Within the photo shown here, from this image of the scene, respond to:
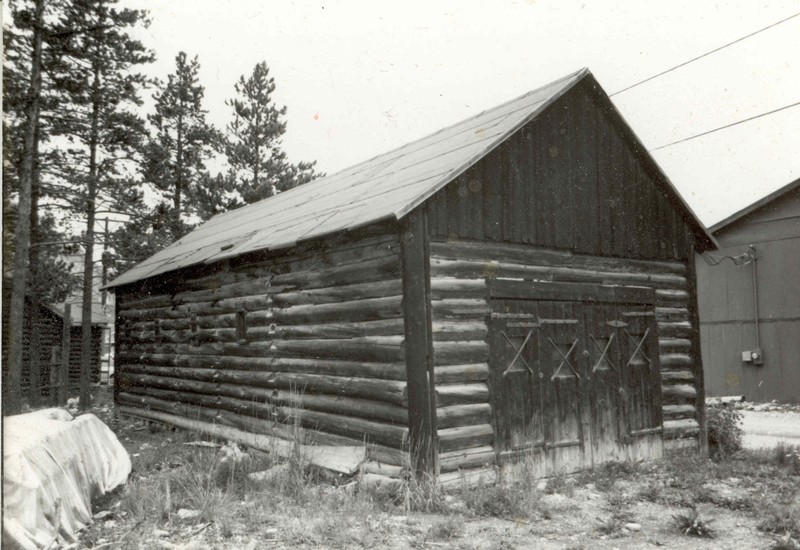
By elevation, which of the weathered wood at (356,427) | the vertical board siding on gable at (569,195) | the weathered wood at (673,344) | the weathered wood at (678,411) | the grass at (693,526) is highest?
the vertical board siding on gable at (569,195)

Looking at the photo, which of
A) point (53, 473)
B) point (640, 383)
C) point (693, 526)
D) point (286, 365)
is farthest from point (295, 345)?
point (693, 526)

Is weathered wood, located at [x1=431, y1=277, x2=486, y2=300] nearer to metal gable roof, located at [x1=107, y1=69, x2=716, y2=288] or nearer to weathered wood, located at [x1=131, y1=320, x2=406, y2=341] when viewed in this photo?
weathered wood, located at [x1=131, y1=320, x2=406, y2=341]

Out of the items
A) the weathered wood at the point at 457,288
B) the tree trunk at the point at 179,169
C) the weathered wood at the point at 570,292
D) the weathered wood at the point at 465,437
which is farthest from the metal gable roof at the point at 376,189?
the tree trunk at the point at 179,169

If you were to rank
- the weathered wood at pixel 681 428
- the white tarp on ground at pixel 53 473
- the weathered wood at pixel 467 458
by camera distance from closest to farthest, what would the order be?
the white tarp on ground at pixel 53 473 < the weathered wood at pixel 467 458 < the weathered wood at pixel 681 428

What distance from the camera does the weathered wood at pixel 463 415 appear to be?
7.82m

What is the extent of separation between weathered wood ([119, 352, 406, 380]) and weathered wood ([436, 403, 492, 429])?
0.65 meters

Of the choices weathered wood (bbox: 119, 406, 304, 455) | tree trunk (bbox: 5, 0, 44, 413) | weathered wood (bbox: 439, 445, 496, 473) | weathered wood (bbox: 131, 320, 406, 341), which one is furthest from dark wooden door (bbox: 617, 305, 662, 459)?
tree trunk (bbox: 5, 0, 44, 413)

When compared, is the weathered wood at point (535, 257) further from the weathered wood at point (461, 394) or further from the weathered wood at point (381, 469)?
the weathered wood at point (381, 469)

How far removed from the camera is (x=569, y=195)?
966 cm

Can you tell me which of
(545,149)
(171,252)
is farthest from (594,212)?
(171,252)

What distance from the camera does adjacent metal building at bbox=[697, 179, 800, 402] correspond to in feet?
60.8

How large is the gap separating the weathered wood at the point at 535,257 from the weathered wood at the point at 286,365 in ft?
5.12

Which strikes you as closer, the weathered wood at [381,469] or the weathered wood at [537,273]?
the weathered wood at [381,469]

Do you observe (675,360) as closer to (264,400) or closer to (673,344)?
(673,344)
